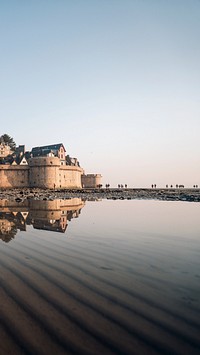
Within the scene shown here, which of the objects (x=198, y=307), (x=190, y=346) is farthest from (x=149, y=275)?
(x=190, y=346)

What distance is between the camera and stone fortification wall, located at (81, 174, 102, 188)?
84.6 metres

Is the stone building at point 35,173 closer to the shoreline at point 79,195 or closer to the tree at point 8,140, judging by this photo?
the shoreline at point 79,195

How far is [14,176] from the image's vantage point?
60.8m

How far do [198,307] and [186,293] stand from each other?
59 cm

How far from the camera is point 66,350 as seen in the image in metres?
3.07

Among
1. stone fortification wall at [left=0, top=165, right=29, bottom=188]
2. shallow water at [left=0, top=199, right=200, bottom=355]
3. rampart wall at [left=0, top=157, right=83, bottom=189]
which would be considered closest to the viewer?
shallow water at [left=0, top=199, right=200, bottom=355]

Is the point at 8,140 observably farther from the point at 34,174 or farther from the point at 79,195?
the point at 79,195

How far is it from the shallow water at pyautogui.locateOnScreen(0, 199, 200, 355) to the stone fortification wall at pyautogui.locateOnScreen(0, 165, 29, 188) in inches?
2120

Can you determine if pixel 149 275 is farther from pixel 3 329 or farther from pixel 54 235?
pixel 54 235

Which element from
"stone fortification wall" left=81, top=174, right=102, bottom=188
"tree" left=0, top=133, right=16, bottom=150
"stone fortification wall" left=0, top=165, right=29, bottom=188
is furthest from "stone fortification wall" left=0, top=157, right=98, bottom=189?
"tree" left=0, top=133, right=16, bottom=150

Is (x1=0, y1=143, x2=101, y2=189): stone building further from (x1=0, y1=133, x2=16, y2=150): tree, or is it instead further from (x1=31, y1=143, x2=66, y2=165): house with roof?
(x1=0, y1=133, x2=16, y2=150): tree

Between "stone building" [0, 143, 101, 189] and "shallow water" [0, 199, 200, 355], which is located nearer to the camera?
"shallow water" [0, 199, 200, 355]

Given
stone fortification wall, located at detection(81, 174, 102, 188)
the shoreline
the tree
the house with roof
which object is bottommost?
the shoreline

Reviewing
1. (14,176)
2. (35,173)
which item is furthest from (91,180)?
(14,176)
